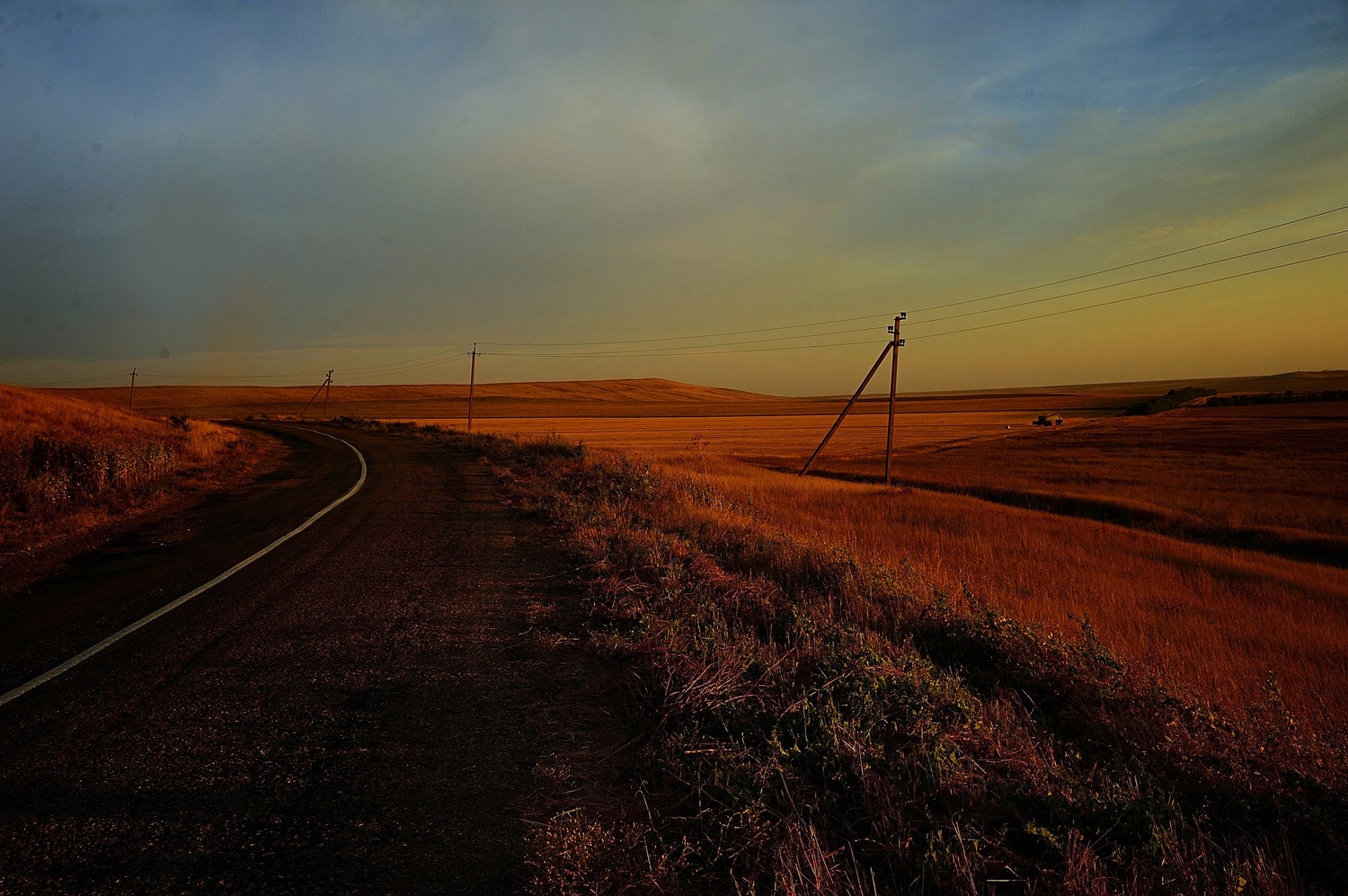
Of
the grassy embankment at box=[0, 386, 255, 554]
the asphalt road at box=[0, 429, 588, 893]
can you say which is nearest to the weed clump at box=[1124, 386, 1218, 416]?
the grassy embankment at box=[0, 386, 255, 554]

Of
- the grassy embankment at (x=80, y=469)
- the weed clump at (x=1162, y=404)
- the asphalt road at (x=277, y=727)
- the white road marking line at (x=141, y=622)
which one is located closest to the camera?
the asphalt road at (x=277, y=727)

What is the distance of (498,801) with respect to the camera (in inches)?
127

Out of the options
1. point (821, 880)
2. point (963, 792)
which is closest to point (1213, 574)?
point (963, 792)

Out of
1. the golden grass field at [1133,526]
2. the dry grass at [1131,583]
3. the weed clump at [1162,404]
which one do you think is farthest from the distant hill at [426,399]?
the dry grass at [1131,583]

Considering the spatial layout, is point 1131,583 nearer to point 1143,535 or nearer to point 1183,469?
point 1143,535

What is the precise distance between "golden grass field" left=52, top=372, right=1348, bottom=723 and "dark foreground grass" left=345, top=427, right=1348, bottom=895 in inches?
68.0

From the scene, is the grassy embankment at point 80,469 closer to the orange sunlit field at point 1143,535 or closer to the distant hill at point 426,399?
Result: the orange sunlit field at point 1143,535

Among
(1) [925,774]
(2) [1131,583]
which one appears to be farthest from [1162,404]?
(1) [925,774]

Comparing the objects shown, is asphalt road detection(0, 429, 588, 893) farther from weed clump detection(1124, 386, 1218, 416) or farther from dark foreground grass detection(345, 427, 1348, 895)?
weed clump detection(1124, 386, 1218, 416)

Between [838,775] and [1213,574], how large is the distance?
1366cm

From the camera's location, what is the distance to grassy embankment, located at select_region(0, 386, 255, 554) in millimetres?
11109

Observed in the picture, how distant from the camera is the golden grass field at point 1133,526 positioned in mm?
8578

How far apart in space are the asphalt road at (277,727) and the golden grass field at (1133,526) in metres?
5.48

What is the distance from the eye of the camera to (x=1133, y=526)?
20.0 meters
